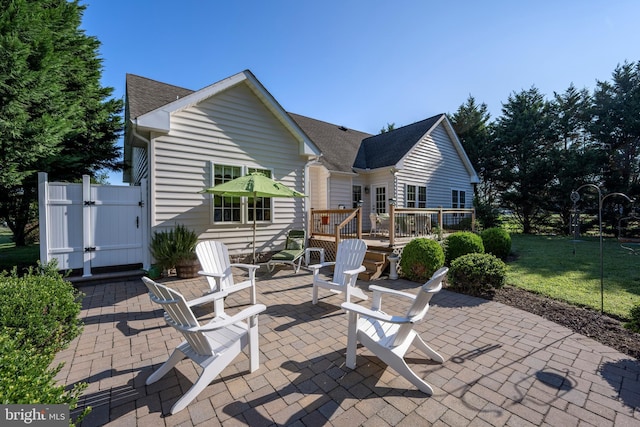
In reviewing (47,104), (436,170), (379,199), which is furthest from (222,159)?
(436,170)

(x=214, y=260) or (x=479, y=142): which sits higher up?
(x=479, y=142)

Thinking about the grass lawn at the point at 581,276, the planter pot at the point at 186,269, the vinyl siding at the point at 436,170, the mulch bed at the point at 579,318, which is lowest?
the mulch bed at the point at 579,318

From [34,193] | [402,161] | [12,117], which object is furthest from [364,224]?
[34,193]

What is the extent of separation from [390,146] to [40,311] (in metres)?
13.5

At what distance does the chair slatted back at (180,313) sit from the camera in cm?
223

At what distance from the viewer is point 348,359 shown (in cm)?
276

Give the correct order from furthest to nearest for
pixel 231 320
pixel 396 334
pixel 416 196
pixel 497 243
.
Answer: pixel 416 196 → pixel 497 243 → pixel 396 334 → pixel 231 320

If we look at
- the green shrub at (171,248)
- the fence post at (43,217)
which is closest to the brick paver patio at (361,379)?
the green shrub at (171,248)

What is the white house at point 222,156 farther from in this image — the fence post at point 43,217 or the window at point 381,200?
the fence post at point 43,217

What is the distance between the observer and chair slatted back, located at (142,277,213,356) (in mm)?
2232

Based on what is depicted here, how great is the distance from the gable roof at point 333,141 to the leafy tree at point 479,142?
10.4 metres

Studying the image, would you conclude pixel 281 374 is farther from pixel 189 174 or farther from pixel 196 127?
pixel 196 127

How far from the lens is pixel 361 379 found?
2.59 m

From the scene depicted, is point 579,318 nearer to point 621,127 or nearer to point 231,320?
point 231,320
